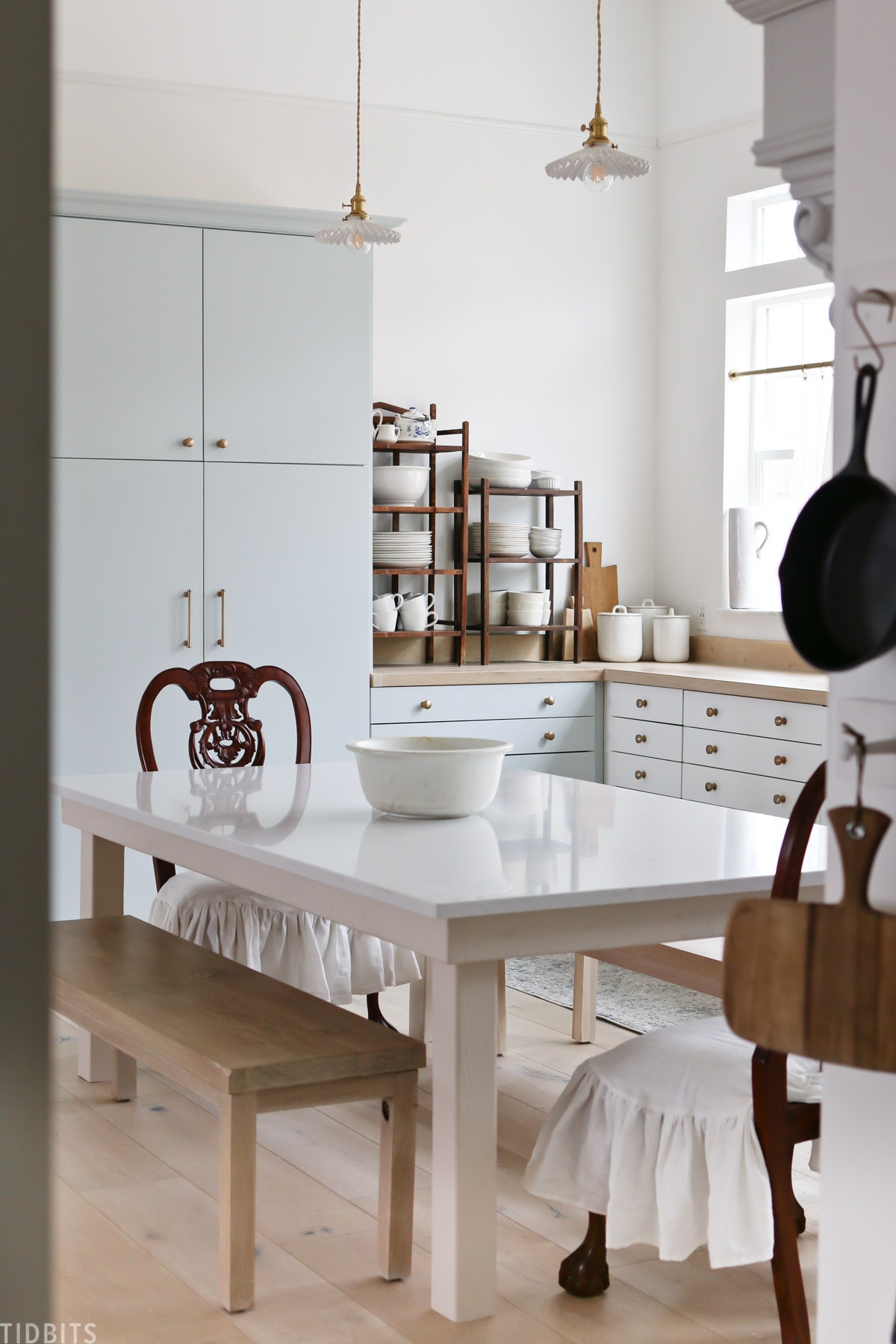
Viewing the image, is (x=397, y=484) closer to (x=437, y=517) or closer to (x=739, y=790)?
(x=437, y=517)

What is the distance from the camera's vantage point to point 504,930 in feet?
6.90

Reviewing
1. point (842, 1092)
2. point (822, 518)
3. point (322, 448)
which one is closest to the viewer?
point (822, 518)

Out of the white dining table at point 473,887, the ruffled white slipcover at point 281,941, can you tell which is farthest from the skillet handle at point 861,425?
the ruffled white slipcover at point 281,941

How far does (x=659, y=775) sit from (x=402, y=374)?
71.3 inches

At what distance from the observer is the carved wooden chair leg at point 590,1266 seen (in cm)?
237

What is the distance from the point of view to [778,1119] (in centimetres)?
193

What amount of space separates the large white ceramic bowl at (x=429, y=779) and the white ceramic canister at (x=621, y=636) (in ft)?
9.26

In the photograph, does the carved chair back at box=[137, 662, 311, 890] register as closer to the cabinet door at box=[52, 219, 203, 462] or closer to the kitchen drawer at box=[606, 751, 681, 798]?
the cabinet door at box=[52, 219, 203, 462]

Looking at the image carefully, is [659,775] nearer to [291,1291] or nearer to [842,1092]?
[291,1291]

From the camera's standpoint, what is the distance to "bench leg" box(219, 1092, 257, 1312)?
2.22 metres

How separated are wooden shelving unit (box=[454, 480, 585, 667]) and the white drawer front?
2.66ft

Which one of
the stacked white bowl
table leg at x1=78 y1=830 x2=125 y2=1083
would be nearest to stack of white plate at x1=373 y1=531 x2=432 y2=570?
the stacked white bowl

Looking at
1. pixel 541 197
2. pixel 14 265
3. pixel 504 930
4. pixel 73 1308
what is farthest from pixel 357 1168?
pixel 541 197

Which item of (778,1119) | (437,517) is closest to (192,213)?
(437,517)
